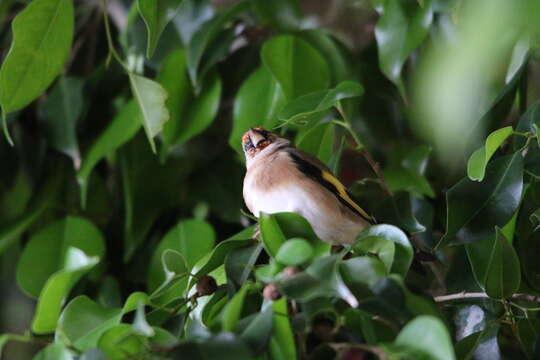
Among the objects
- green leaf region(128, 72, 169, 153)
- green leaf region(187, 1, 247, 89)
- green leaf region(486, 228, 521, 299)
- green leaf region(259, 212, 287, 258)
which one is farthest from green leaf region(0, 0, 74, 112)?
green leaf region(486, 228, 521, 299)

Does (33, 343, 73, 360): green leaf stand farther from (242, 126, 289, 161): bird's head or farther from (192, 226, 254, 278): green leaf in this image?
(242, 126, 289, 161): bird's head

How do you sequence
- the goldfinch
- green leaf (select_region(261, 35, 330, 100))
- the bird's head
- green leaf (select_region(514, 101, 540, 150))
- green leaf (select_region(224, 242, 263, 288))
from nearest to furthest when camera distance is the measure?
1. green leaf (select_region(224, 242, 263, 288))
2. green leaf (select_region(514, 101, 540, 150))
3. the goldfinch
4. the bird's head
5. green leaf (select_region(261, 35, 330, 100))

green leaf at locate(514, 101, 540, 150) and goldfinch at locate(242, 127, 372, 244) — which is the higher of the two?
green leaf at locate(514, 101, 540, 150)

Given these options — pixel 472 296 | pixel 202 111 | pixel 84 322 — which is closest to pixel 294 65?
pixel 202 111

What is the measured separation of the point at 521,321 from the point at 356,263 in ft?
0.85

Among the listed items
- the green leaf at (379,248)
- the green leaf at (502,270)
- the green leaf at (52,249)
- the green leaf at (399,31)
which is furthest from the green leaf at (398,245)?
the green leaf at (52,249)

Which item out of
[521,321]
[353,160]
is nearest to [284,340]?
[521,321]

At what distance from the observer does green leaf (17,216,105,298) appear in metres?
1.31

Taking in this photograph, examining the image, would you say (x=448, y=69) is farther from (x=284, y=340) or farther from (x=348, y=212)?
(x=284, y=340)

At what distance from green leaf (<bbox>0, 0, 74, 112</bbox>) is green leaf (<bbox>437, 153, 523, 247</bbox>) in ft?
2.00

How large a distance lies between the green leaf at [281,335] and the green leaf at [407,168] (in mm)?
635

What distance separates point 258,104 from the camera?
1265 millimetres

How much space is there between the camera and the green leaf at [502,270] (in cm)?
79

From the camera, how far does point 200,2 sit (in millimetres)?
1413
